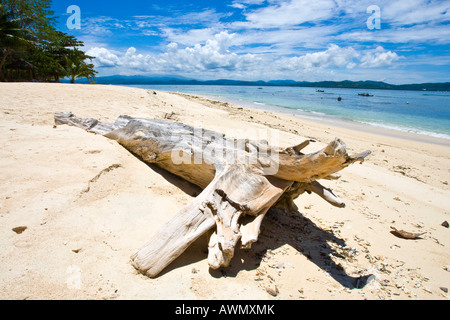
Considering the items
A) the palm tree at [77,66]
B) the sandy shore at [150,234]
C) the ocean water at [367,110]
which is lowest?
the sandy shore at [150,234]

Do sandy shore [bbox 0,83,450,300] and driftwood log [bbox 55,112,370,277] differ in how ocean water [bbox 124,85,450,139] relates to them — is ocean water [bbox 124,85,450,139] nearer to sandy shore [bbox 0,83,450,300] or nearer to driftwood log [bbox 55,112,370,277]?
sandy shore [bbox 0,83,450,300]

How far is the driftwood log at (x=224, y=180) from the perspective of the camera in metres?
2.42

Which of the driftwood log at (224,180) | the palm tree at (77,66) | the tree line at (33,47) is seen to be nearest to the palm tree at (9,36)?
the tree line at (33,47)

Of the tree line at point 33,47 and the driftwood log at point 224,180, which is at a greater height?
the tree line at point 33,47

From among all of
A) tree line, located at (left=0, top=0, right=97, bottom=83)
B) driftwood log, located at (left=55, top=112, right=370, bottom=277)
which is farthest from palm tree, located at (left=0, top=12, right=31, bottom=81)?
driftwood log, located at (left=55, top=112, right=370, bottom=277)

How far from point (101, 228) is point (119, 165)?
1594 mm

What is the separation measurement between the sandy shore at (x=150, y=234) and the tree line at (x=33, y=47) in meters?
23.0

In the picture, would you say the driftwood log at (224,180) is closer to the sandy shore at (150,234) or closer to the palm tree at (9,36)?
the sandy shore at (150,234)

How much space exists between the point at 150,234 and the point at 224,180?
1.14 metres

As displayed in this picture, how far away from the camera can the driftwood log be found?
242 cm

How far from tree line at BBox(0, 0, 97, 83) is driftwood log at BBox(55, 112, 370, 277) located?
25.4 meters
